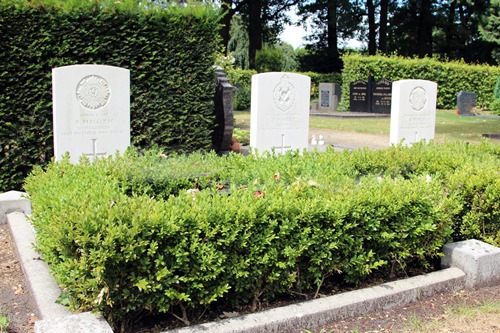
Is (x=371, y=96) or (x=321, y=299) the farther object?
(x=371, y=96)

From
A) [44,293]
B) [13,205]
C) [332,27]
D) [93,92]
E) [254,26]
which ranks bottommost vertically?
[44,293]

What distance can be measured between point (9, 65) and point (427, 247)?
6357 millimetres

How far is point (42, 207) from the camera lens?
4.12 metres

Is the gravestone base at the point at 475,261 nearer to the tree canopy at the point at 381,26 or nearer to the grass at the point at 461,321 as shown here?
the grass at the point at 461,321

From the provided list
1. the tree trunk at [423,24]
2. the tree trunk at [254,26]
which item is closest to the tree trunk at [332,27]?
the tree trunk at [254,26]

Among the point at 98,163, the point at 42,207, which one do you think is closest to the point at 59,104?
the point at 98,163

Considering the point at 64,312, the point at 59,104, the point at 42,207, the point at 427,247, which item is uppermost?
the point at 59,104

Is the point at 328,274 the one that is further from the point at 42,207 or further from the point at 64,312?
the point at 42,207

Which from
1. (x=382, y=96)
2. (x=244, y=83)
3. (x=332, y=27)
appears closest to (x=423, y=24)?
(x=332, y=27)

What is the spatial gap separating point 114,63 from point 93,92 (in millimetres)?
A: 1585

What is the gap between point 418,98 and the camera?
991 centimetres

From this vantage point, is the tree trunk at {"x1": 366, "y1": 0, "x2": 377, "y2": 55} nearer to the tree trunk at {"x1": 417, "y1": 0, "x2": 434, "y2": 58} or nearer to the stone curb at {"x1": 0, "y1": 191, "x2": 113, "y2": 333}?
the tree trunk at {"x1": 417, "y1": 0, "x2": 434, "y2": 58}

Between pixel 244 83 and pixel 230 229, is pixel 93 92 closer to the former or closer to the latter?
pixel 230 229

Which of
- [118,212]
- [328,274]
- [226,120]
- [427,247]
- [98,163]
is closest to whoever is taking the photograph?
[118,212]
